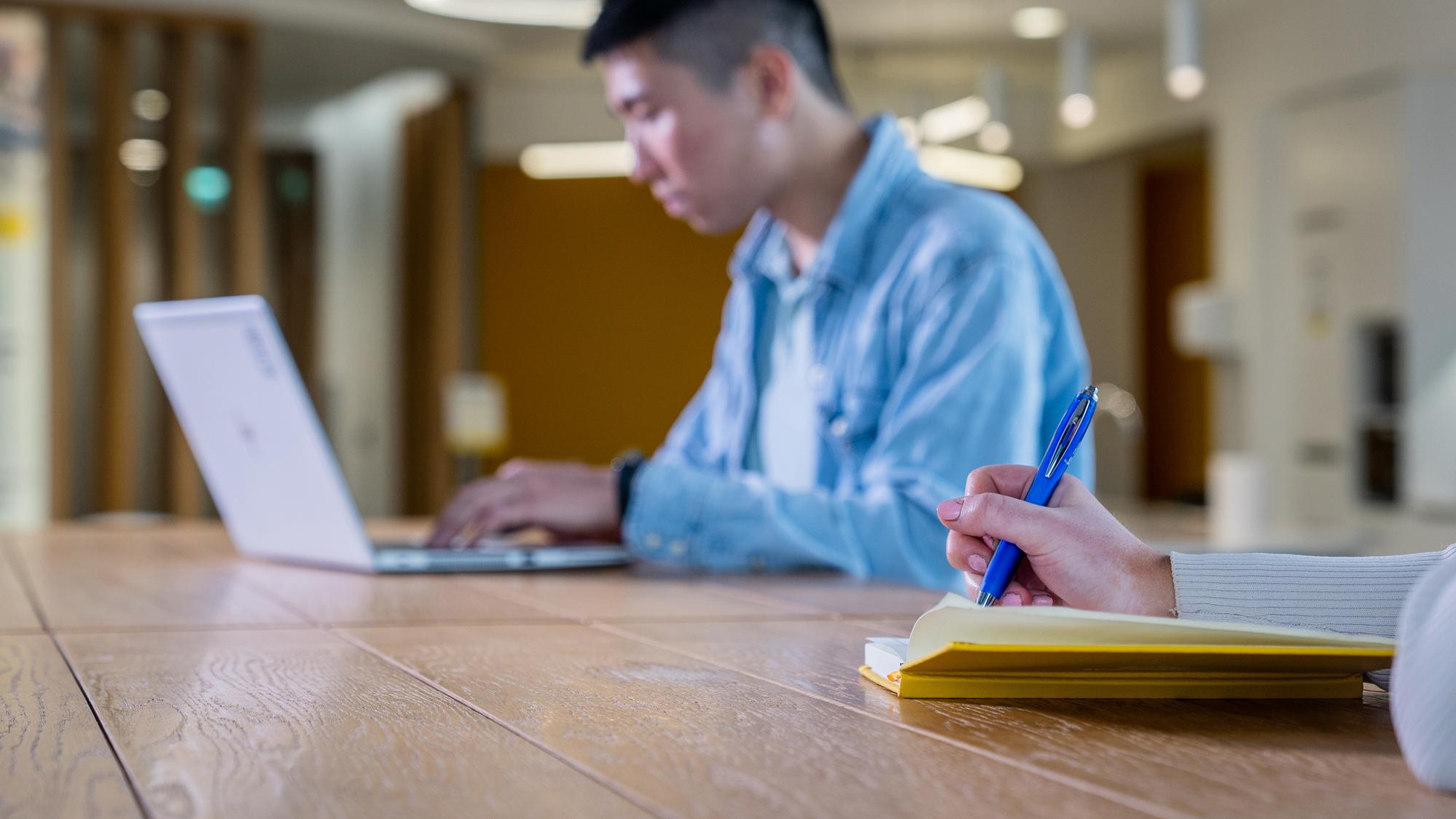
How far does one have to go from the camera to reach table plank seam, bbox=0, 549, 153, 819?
1.69 feet

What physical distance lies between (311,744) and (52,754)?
10 centimetres

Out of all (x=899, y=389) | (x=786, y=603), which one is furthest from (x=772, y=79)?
(x=786, y=603)

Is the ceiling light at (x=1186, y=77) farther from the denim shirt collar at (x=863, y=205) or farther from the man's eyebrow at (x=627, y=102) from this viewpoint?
the man's eyebrow at (x=627, y=102)

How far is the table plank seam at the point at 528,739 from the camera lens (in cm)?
49

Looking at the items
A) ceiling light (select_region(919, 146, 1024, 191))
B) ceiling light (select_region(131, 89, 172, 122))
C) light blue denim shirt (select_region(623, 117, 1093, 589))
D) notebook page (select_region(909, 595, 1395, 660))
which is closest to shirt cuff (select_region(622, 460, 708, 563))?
light blue denim shirt (select_region(623, 117, 1093, 589))

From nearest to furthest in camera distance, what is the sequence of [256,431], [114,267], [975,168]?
[256,431], [114,267], [975,168]

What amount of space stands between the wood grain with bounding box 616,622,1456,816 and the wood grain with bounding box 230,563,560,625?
372mm

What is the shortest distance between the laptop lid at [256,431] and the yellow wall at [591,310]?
6192 millimetres

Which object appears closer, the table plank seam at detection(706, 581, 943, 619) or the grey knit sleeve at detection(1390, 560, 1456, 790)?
the grey knit sleeve at detection(1390, 560, 1456, 790)

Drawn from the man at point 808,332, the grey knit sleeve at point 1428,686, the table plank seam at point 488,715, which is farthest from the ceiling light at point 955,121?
the grey knit sleeve at point 1428,686

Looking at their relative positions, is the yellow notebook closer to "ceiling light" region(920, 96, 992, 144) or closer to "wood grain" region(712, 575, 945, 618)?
"wood grain" region(712, 575, 945, 618)

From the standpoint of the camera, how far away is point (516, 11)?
637cm

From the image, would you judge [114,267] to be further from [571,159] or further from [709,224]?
[709,224]

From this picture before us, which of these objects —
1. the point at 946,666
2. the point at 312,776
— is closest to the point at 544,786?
the point at 312,776
